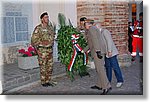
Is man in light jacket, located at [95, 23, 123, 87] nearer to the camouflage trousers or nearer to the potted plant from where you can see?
the camouflage trousers

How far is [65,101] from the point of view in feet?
15.4

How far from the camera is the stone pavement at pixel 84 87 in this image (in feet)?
16.1

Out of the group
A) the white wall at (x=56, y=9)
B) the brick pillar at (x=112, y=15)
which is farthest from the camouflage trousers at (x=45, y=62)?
the brick pillar at (x=112, y=15)

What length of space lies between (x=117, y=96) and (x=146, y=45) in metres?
1.00

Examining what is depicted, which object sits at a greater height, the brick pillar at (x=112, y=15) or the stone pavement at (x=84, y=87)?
the brick pillar at (x=112, y=15)

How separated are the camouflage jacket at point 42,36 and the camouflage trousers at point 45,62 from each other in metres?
0.12

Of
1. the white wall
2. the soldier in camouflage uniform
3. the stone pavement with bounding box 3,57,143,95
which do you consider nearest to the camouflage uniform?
the soldier in camouflage uniform

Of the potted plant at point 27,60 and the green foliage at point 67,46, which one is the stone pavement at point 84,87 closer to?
the green foliage at point 67,46

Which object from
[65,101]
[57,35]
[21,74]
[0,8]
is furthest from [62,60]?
[0,8]

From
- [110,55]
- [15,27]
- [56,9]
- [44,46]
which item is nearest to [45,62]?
[44,46]

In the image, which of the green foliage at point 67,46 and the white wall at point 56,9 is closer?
the green foliage at point 67,46

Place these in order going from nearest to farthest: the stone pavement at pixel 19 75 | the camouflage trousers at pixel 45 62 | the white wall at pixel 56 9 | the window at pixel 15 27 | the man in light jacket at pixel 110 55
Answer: the man in light jacket at pixel 110 55 < the stone pavement at pixel 19 75 < the camouflage trousers at pixel 45 62 < the window at pixel 15 27 < the white wall at pixel 56 9

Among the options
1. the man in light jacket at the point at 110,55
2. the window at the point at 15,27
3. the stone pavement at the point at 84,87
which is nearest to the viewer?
the stone pavement at the point at 84,87

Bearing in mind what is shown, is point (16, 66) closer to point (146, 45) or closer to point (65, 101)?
point (65, 101)
